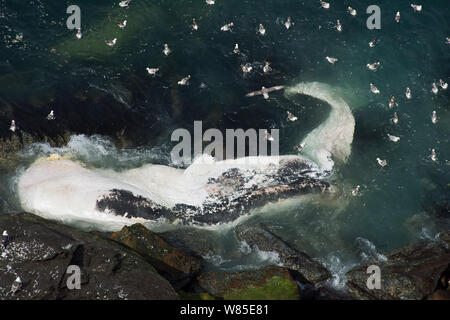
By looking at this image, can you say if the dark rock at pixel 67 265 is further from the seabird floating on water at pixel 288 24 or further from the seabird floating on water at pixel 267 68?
the seabird floating on water at pixel 288 24

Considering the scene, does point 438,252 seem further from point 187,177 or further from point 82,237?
point 82,237

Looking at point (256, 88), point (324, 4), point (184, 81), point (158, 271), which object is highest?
point (324, 4)

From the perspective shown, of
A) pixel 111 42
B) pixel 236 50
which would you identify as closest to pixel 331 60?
pixel 236 50

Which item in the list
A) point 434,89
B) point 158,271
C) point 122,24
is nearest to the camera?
point 158,271

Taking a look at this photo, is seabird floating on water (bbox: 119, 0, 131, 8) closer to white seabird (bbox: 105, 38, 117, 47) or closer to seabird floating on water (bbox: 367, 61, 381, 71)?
white seabird (bbox: 105, 38, 117, 47)

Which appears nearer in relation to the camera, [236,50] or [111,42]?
[111,42]

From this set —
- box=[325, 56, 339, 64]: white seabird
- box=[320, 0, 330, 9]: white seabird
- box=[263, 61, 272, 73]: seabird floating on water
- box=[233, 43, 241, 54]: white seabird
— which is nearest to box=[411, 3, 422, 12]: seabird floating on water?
Answer: box=[320, 0, 330, 9]: white seabird

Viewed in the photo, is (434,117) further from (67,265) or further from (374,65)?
(67,265)

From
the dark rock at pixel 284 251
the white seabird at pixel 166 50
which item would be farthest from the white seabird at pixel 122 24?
the dark rock at pixel 284 251
